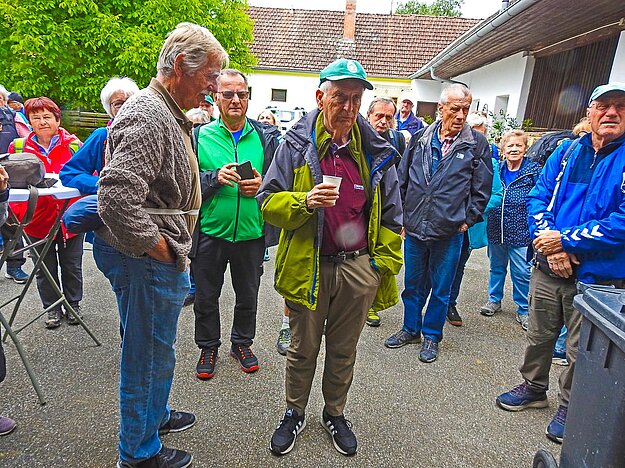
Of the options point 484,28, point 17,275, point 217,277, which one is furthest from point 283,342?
point 484,28

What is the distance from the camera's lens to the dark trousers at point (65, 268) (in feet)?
11.7

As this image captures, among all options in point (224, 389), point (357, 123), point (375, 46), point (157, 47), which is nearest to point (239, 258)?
point (224, 389)

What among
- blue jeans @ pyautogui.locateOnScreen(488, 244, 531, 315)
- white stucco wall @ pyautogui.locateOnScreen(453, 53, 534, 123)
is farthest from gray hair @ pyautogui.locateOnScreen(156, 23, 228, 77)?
white stucco wall @ pyautogui.locateOnScreen(453, 53, 534, 123)

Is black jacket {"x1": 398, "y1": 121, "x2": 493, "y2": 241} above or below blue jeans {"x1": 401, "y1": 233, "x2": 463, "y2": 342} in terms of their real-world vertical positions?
above

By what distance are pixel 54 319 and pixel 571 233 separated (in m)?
3.94

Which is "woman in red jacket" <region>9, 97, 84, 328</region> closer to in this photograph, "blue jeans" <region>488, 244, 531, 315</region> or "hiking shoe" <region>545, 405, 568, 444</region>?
"hiking shoe" <region>545, 405, 568, 444</region>

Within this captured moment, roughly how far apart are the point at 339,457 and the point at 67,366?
2.06 metres

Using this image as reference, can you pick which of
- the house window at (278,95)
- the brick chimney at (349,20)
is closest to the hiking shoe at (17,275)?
the house window at (278,95)

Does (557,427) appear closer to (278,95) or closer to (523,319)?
(523,319)

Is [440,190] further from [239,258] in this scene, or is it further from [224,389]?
[224,389]

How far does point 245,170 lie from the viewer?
2.70 m

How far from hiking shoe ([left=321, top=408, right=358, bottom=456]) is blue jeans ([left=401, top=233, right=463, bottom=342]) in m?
1.35

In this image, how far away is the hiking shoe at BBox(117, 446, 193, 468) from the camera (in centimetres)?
204

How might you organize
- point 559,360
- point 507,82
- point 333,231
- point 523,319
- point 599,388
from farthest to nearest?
point 507,82, point 523,319, point 559,360, point 333,231, point 599,388
